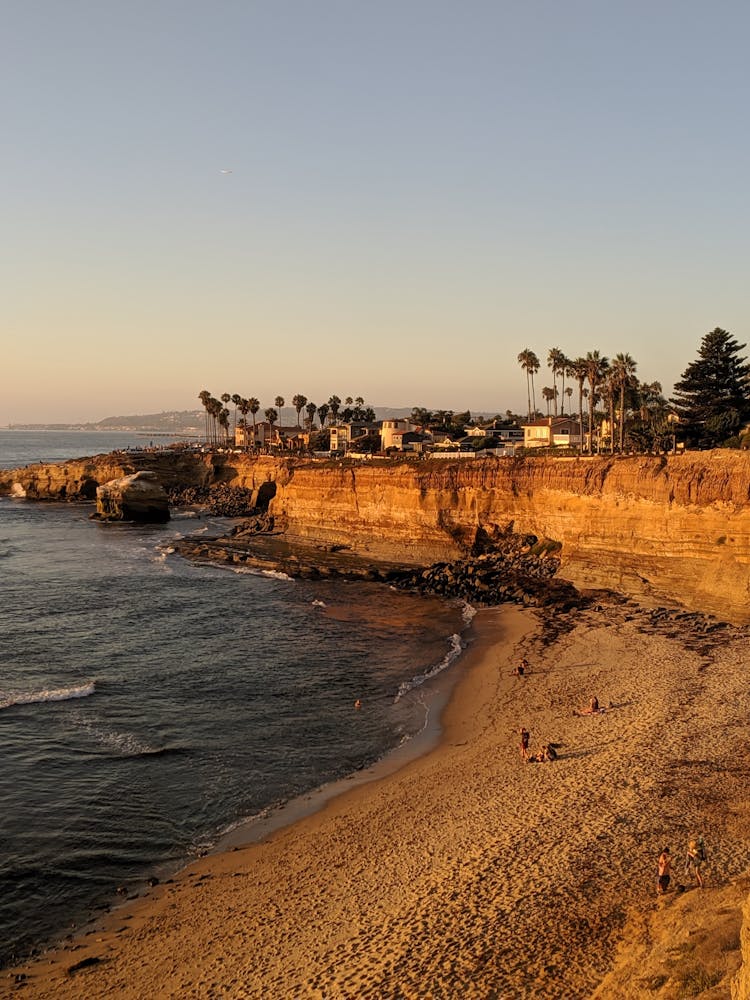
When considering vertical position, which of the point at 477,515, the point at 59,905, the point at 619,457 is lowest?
the point at 59,905

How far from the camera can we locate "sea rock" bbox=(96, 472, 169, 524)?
304 feet

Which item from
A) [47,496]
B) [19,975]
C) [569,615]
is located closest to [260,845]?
[19,975]

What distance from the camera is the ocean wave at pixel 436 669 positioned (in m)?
34.2

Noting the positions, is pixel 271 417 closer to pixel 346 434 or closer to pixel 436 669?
pixel 346 434

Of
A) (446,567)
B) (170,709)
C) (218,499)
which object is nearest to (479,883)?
(170,709)

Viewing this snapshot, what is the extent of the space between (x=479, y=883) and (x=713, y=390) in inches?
2355

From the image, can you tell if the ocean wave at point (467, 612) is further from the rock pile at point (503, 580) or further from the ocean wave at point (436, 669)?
the ocean wave at point (436, 669)

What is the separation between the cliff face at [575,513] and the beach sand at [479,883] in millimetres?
15121

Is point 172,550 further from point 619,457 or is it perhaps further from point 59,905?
point 59,905

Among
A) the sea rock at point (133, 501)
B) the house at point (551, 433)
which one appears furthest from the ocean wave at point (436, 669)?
the sea rock at point (133, 501)

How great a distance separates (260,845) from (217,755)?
248 inches

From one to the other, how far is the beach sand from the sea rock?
7210 cm

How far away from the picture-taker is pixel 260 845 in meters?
21.2

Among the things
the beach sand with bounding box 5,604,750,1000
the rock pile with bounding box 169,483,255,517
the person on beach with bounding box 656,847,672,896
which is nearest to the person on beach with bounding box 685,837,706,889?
the beach sand with bounding box 5,604,750,1000
